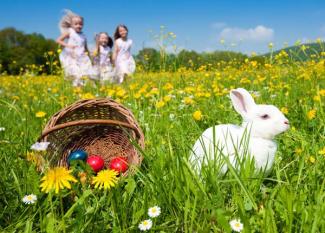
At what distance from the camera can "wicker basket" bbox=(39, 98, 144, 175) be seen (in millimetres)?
2115

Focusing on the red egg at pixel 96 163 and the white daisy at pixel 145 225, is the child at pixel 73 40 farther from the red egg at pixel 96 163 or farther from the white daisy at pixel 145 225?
the white daisy at pixel 145 225

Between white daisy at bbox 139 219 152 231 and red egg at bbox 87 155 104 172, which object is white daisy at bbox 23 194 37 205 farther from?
red egg at bbox 87 155 104 172

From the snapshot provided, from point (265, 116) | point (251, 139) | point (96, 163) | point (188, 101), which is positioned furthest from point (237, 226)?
point (188, 101)

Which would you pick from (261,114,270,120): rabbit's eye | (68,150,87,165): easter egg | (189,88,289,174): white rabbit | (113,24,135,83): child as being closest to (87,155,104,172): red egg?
(68,150,87,165): easter egg

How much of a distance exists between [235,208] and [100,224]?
1.65ft

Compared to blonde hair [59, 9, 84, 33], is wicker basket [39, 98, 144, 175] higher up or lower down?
lower down

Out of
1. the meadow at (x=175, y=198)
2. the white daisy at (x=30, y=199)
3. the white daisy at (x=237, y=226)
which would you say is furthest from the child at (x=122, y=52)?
the white daisy at (x=237, y=226)

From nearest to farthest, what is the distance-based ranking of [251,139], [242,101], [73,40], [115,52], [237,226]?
[237,226] → [251,139] → [242,101] → [73,40] → [115,52]

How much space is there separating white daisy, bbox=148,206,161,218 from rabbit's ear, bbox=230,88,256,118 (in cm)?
71

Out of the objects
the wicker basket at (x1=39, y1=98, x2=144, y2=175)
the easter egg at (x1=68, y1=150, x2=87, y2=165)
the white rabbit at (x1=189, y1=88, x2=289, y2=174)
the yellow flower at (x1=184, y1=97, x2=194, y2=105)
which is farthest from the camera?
the yellow flower at (x1=184, y1=97, x2=194, y2=105)

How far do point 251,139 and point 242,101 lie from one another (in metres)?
0.23

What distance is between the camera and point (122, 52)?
8.62m

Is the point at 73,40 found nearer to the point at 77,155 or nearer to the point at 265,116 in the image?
the point at 77,155

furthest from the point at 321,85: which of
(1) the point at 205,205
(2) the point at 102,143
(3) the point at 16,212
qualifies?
(3) the point at 16,212
